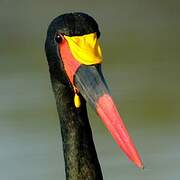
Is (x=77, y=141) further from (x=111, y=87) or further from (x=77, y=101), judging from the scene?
(x=111, y=87)

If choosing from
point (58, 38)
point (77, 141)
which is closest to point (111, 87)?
point (77, 141)

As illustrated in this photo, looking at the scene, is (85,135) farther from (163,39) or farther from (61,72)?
(163,39)

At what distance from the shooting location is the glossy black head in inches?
201

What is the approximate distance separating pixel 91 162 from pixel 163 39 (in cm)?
577

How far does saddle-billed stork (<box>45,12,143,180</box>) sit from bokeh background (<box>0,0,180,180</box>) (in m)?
2.69

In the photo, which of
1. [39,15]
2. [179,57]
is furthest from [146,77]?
[39,15]

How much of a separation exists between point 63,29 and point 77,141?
54cm

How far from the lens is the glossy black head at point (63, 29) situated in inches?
201

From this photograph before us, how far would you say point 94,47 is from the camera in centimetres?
507

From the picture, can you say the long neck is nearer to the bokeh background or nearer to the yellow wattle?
the yellow wattle

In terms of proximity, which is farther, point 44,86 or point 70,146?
point 44,86

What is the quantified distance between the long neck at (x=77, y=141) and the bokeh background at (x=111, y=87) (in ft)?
8.77

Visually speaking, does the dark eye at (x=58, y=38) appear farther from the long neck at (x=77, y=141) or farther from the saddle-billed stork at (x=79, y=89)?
the long neck at (x=77, y=141)

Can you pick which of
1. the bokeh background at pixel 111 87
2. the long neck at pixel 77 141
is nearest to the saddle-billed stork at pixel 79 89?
the long neck at pixel 77 141
